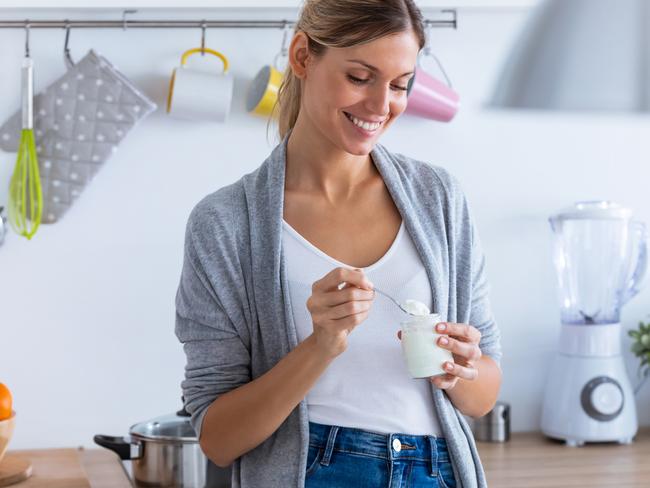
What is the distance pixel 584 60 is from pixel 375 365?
0.58 metres

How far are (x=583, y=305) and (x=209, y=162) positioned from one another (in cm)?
→ 83

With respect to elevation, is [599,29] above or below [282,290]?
above

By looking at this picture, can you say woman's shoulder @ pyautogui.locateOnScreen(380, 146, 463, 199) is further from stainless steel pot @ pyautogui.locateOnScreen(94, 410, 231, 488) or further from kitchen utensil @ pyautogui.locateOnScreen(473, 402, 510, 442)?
kitchen utensil @ pyautogui.locateOnScreen(473, 402, 510, 442)

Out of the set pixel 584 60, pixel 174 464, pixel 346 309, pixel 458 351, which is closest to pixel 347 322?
pixel 346 309

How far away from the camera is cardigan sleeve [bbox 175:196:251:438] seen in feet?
4.09

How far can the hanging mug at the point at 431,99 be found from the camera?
80.3 inches

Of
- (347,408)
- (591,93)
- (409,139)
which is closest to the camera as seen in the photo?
(591,93)

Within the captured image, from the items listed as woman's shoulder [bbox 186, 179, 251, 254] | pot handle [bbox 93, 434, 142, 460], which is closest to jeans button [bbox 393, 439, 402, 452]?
woman's shoulder [bbox 186, 179, 251, 254]

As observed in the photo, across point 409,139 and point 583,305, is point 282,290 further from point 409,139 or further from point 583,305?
point 583,305

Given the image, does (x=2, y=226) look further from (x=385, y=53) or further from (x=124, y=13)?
(x=385, y=53)

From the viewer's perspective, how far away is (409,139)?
2.16 m

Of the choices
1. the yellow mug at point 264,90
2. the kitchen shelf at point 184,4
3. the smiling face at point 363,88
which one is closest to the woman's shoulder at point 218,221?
the smiling face at point 363,88

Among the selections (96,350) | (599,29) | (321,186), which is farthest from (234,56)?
(599,29)

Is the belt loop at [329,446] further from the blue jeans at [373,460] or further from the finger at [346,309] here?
the finger at [346,309]
